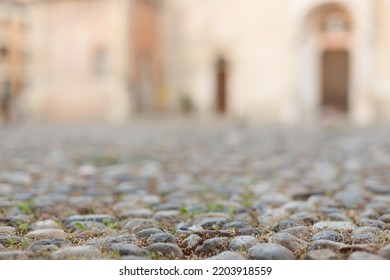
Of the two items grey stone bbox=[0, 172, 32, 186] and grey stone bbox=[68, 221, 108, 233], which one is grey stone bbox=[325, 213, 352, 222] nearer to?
grey stone bbox=[68, 221, 108, 233]

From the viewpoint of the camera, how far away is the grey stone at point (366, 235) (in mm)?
2781

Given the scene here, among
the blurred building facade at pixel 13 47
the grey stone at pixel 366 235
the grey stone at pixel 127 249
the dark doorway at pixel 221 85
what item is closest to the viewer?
the grey stone at pixel 127 249

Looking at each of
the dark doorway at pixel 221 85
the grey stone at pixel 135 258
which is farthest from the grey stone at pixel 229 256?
the dark doorway at pixel 221 85

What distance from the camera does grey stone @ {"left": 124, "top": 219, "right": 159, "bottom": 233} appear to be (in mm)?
3242

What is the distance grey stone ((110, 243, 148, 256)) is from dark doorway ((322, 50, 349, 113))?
80.5 feet

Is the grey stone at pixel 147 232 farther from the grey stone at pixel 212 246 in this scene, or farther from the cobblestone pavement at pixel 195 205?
the grey stone at pixel 212 246

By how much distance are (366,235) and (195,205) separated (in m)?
1.51

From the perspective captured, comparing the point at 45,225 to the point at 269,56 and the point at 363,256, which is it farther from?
the point at 269,56

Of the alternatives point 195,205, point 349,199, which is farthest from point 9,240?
point 349,199

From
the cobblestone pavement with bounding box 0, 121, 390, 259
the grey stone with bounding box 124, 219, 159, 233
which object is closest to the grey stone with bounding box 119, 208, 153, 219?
the cobblestone pavement with bounding box 0, 121, 390, 259

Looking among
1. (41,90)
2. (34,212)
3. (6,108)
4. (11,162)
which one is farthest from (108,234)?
(41,90)

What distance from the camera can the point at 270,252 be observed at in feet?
8.14

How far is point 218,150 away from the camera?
9211 millimetres

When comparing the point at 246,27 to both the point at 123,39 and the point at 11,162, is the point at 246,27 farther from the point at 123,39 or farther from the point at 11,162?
the point at 11,162
